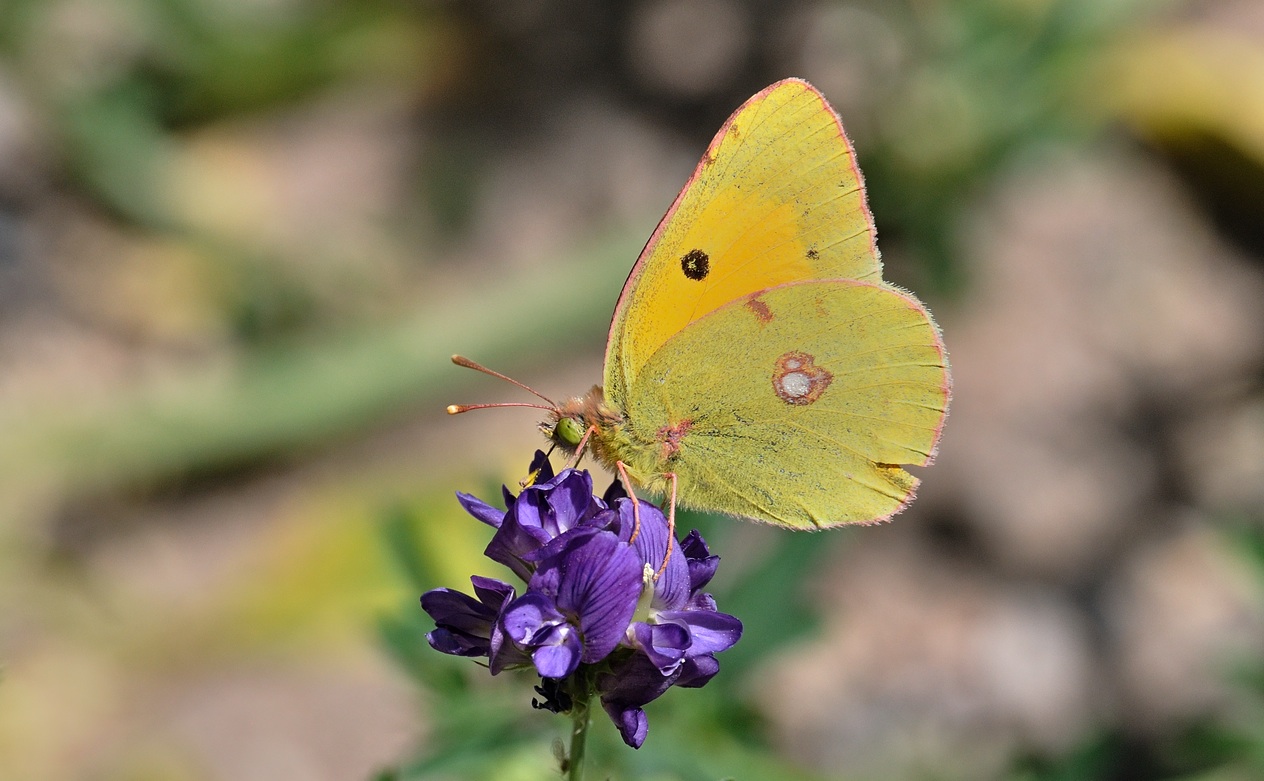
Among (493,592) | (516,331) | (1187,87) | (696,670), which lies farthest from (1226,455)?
(493,592)

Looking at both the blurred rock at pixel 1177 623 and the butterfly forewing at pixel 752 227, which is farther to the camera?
the blurred rock at pixel 1177 623

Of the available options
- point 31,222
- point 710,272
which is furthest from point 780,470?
point 31,222

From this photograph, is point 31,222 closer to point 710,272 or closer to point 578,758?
point 710,272

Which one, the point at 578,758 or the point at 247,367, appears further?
the point at 247,367

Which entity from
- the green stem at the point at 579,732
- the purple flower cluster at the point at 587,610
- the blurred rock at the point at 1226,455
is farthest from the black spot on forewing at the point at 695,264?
the blurred rock at the point at 1226,455

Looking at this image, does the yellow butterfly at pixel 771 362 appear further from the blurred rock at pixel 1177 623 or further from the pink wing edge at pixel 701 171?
the blurred rock at pixel 1177 623

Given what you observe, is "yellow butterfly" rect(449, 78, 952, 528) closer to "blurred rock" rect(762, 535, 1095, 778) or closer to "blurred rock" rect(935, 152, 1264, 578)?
"blurred rock" rect(762, 535, 1095, 778)

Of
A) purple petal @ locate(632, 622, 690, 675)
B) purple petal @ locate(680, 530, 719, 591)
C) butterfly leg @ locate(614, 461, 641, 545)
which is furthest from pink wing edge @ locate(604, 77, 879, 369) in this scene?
purple petal @ locate(632, 622, 690, 675)
